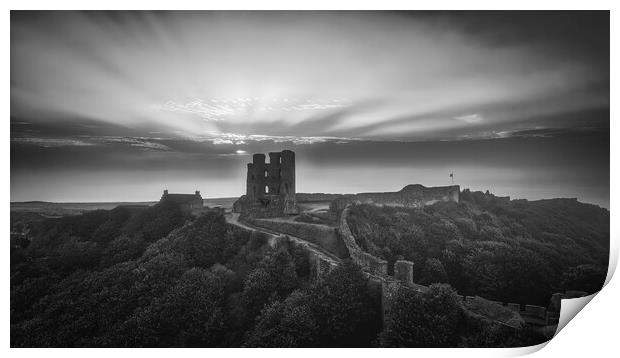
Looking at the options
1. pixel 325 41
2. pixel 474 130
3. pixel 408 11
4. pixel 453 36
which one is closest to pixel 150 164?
pixel 325 41

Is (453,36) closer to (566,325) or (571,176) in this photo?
(571,176)

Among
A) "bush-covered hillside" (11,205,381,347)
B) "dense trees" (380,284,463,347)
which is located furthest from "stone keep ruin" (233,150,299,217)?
"dense trees" (380,284,463,347)

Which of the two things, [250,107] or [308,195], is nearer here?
[250,107]

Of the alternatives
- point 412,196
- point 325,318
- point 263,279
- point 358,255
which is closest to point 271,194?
point 263,279

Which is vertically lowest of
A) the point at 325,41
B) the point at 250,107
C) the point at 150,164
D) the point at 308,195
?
the point at 308,195

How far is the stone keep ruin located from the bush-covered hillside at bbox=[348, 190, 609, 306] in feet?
8.18

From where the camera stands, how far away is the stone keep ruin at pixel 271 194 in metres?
10.9

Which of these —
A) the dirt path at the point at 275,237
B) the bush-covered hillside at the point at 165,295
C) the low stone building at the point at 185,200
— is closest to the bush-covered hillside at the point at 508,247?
the dirt path at the point at 275,237

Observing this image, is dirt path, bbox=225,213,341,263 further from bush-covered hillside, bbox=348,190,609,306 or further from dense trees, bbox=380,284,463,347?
dense trees, bbox=380,284,463,347

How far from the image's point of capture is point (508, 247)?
8.25 m

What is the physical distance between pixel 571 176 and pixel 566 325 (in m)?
3.24

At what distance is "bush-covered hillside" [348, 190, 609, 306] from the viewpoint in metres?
7.27

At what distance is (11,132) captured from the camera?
6.63 m
